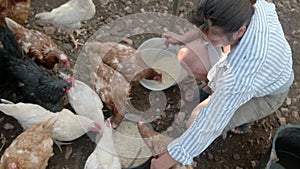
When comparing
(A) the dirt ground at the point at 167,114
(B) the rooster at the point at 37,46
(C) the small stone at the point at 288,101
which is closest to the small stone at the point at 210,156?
(A) the dirt ground at the point at 167,114

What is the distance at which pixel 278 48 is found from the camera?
226 centimetres

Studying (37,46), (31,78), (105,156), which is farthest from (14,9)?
(105,156)

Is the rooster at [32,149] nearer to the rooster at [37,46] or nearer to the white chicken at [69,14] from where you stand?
the rooster at [37,46]

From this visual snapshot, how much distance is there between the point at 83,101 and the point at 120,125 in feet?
0.86

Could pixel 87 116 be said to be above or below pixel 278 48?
below

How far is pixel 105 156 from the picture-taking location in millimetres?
2471

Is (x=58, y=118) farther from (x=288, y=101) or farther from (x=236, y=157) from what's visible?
→ (x=288, y=101)

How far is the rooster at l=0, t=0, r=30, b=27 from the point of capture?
2.84m

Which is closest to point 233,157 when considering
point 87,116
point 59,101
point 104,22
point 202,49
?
point 202,49

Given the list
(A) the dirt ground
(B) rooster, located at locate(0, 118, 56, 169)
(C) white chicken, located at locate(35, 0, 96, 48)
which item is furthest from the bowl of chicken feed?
(B) rooster, located at locate(0, 118, 56, 169)

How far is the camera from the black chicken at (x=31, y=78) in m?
2.69

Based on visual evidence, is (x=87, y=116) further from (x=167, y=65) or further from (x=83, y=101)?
(x=167, y=65)

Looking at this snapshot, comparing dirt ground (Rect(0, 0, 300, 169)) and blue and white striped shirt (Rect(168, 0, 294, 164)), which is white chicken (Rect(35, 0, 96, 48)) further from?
blue and white striped shirt (Rect(168, 0, 294, 164))

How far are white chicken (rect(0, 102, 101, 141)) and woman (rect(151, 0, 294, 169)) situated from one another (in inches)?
19.1
